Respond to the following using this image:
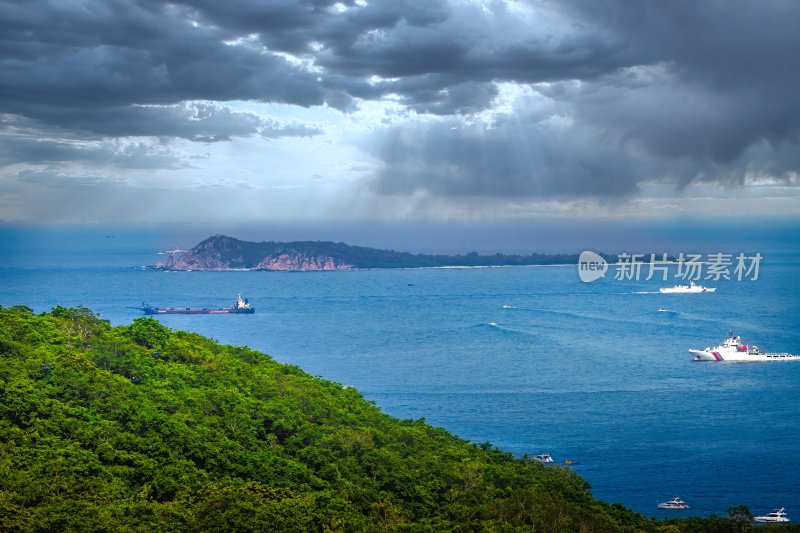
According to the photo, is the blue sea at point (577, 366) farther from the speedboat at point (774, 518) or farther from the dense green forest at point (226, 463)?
the dense green forest at point (226, 463)

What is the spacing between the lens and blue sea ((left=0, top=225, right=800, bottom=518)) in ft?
116

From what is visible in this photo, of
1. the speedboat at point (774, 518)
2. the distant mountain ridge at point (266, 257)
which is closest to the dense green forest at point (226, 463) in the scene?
the speedboat at point (774, 518)

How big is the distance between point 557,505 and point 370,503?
4534 mm

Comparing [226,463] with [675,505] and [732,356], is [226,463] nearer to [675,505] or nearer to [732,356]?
[675,505]

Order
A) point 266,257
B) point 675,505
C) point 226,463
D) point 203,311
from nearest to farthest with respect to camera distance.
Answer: point 226,463
point 675,505
point 203,311
point 266,257

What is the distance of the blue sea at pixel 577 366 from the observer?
35.5m

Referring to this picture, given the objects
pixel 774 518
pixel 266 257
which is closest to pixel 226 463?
pixel 774 518

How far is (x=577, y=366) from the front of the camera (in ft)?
190

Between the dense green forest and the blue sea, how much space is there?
11.4 meters

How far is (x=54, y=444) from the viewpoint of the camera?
59.7 feet

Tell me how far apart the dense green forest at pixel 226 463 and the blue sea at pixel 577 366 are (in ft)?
37.4

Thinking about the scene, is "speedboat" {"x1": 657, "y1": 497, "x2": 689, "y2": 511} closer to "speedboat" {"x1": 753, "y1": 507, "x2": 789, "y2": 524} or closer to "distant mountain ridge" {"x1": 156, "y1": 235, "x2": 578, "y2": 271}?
"speedboat" {"x1": 753, "y1": 507, "x2": 789, "y2": 524}

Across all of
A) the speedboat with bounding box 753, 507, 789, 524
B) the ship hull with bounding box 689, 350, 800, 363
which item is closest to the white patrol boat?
the ship hull with bounding box 689, 350, 800, 363

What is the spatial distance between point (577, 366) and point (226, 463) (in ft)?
139
